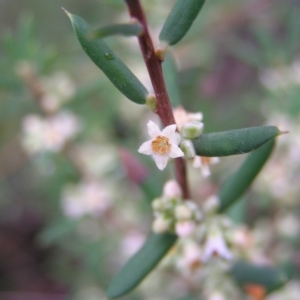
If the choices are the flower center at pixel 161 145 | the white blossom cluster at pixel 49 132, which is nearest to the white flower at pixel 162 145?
the flower center at pixel 161 145

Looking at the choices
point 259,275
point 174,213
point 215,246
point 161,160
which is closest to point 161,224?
point 174,213

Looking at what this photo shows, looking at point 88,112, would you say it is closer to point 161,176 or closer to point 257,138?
point 161,176

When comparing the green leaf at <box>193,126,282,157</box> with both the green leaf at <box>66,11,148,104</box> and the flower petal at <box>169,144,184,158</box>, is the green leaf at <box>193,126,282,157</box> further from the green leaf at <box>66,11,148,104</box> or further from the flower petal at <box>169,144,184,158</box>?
the green leaf at <box>66,11,148,104</box>

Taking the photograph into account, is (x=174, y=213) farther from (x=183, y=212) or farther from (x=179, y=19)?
(x=179, y=19)

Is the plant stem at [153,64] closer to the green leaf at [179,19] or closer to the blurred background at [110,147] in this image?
the green leaf at [179,19]

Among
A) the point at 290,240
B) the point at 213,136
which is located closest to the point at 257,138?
the point at 213,136

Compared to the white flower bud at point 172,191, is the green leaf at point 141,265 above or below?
below

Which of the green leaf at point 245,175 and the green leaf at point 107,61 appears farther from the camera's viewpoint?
the green leaf at point 245,175

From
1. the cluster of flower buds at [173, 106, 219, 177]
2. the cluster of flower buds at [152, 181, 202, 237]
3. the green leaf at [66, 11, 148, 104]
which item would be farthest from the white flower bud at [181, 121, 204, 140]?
the cluster of flower buds at [152, 181, 202, 237]
